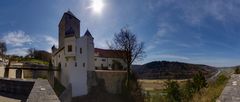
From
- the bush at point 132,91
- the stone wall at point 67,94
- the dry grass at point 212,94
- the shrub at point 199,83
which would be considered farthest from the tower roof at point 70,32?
the dry grass at point 212,94

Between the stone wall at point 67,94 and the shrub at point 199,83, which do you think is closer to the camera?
the shrub at point 199,83

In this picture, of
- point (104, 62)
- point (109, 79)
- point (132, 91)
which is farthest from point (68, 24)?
point (132, 91)

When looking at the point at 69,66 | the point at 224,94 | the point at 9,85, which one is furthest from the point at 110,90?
the point at 224,94

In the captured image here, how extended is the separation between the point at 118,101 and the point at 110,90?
2.07 m

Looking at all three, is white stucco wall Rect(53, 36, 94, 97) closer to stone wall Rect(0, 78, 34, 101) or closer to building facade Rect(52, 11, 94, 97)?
building facade Rect(52, 11, 94, 97)

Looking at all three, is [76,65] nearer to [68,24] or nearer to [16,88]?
[68,24]

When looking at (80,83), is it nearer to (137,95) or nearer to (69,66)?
(69,66)

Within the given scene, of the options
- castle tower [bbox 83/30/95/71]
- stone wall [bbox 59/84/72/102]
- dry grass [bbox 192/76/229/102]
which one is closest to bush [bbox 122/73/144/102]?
castle tower [bbox 83/30/95/71]

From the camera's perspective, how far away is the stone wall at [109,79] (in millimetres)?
30298

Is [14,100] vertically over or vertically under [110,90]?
over

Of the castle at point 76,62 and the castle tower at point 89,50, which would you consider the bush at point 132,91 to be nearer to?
the castle at point 76,62

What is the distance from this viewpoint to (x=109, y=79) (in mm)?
31672

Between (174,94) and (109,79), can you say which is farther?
(109,79)

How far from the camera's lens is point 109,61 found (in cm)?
4191
